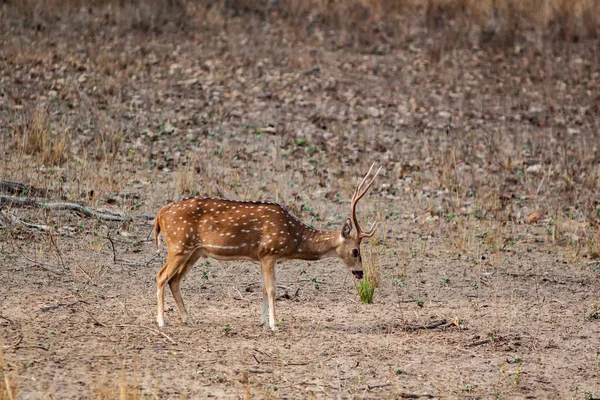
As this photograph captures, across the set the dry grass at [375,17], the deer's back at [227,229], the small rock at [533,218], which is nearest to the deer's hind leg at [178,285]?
the deer's back at [227,229]

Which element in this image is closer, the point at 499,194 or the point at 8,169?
the point at 8,169

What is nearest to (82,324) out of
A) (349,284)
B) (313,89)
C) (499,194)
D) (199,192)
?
(349,284)

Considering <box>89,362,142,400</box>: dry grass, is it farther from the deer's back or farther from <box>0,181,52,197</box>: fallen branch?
<box>0,181,52,197</box>: fallen branch

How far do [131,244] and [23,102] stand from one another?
6.00 metres

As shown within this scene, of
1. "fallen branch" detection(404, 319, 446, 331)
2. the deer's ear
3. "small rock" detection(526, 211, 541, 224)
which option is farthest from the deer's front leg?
"small rock" detection(526, 211, 541, 224)

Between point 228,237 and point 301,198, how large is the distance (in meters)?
5.16

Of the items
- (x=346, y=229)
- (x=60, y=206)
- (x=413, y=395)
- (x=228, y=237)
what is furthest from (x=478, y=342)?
(x=60, y=206)

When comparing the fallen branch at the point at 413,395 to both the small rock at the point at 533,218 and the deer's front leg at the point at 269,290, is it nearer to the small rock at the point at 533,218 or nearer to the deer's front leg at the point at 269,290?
the deer's front leg at the point at 269,290

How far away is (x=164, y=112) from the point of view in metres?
17.3

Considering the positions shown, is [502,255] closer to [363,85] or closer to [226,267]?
[226,267]

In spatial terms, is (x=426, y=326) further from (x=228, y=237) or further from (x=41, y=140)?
(x=41, y=140)

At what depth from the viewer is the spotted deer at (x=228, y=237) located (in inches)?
355

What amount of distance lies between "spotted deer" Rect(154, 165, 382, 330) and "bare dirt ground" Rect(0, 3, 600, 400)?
1.43 feet

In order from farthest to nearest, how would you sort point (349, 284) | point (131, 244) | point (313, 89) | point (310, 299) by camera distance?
point (313, 89) < point (131, 244) < point (349, 284) < point (310, 299)
